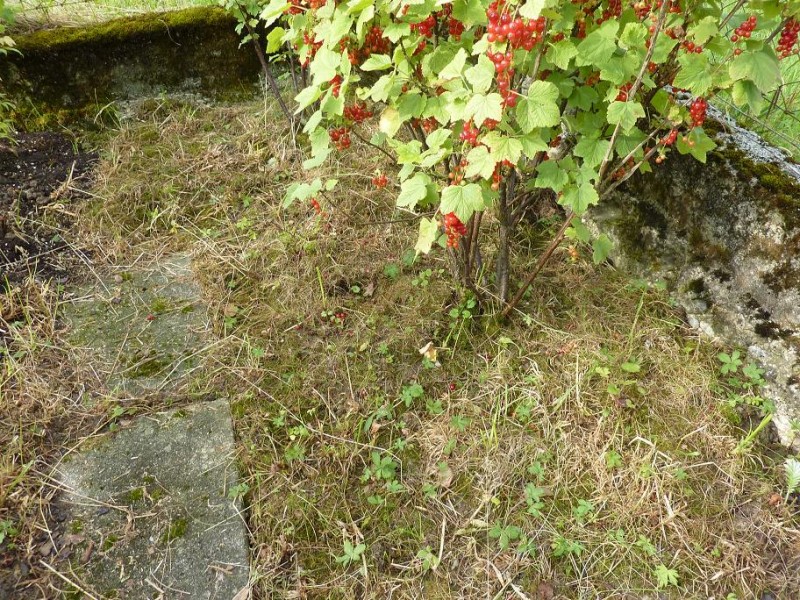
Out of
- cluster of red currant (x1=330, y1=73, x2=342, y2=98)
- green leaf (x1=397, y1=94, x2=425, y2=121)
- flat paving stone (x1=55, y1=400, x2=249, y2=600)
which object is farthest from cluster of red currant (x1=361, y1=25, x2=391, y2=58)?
flat paving stone (x1=55, y1=400, x2=249, y2=600)

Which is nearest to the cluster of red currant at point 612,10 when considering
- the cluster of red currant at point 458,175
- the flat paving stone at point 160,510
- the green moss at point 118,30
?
the cluster of red currant at point 458,175

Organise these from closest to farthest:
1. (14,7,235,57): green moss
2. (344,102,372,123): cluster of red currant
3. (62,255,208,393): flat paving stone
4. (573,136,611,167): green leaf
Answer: (573,136,611,167): green leaf → (344,102,372,123): cluster of red currant → (62,255,208,393): flat paving stone → (14,7,235,57): green moss

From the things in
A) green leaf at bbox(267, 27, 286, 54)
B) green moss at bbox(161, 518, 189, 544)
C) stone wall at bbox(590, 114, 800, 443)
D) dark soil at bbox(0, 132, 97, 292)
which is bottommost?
green moss at bbox(161, 518, 189, 544)

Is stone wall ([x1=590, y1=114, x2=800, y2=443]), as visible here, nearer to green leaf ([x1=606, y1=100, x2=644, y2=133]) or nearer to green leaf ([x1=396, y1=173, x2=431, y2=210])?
green leaf ([x1=606, y1=100, x2=644, y2=133])

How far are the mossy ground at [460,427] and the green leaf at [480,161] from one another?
1.06 metres

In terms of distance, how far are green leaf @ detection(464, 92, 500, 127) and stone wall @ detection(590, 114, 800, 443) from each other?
4.81ft

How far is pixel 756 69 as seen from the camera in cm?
150

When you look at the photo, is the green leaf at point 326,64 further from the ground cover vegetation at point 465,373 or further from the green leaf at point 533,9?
the green leaf at point 533,9

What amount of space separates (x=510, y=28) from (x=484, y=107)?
204 millimetres

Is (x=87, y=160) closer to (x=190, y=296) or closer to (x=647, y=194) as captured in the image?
(x=190, y=296)

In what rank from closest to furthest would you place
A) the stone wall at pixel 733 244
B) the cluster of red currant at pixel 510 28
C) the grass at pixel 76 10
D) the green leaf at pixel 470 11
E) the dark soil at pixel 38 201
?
the cluster of red currant at pixel 510 28 → the green leaf at pixel 470 11 → the stone wall at pixel 733 244 → the dark soil at pixel 38 201 → the grass at pixel 76 10

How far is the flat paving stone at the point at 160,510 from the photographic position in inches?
70.4

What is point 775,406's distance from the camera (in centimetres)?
216

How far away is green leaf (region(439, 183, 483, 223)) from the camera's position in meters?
1.55
